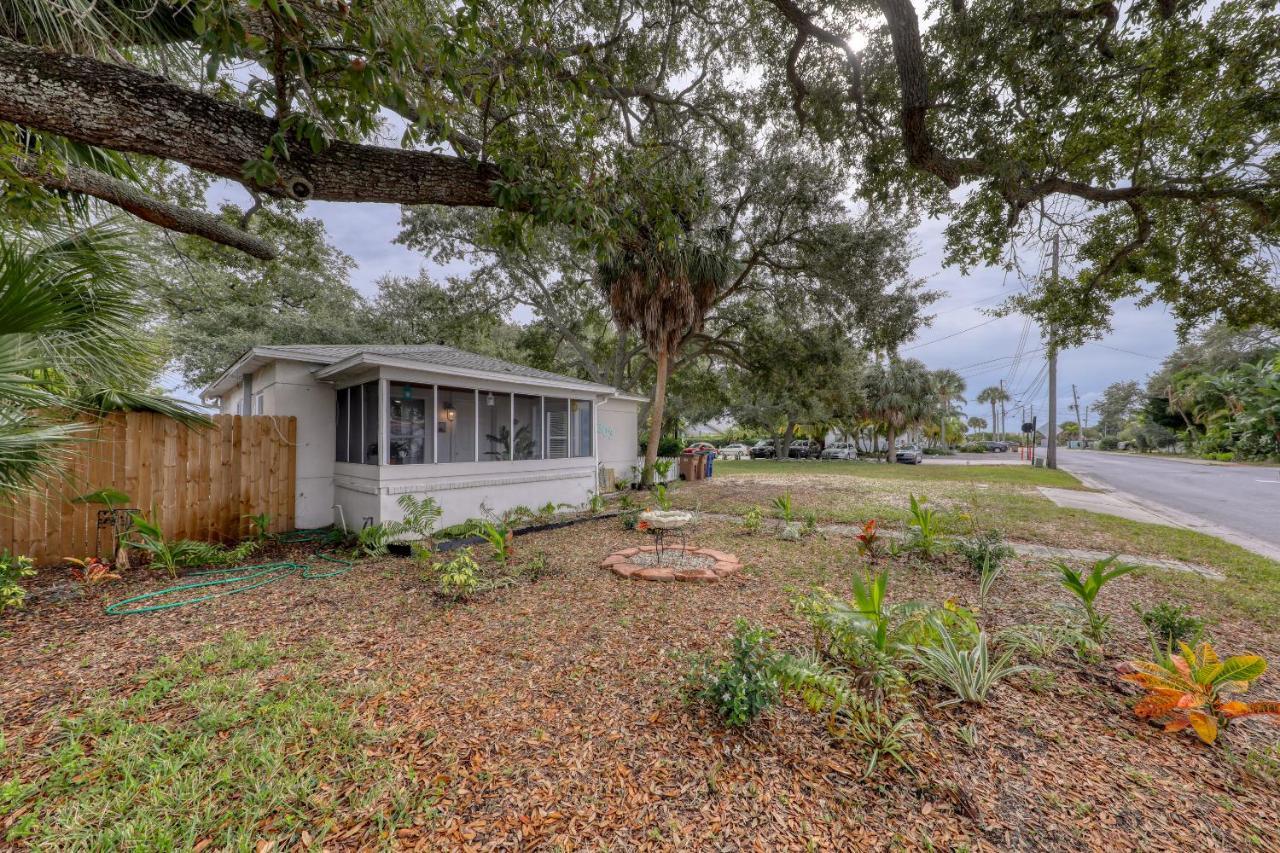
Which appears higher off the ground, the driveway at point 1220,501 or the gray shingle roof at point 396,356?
the gray shingle roof at point 396,356

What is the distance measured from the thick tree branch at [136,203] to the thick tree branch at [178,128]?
1546 mm

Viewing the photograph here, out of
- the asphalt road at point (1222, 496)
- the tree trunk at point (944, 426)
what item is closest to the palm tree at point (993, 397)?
the tree trunk at point (944, 426)

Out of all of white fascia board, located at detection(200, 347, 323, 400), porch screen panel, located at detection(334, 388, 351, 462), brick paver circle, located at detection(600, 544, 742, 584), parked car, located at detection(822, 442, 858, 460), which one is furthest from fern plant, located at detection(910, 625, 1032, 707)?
parked car, located at detection(822, 442, 858, 460)

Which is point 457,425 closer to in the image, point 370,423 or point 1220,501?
point 370,423

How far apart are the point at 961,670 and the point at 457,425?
7.01m

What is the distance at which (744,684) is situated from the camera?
7.70 feet

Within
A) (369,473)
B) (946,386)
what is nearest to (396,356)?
(369,473)

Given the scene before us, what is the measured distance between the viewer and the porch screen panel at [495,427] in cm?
774

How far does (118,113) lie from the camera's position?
2.24 metres

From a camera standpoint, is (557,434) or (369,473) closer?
(369,473)

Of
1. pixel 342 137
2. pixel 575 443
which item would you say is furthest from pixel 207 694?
pixel 575 443

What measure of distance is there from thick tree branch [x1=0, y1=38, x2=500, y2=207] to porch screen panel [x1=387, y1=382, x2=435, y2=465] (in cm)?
408

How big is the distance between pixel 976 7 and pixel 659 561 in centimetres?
692

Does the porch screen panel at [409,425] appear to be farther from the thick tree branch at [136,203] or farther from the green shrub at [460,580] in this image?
the green shrub at [460,580]
